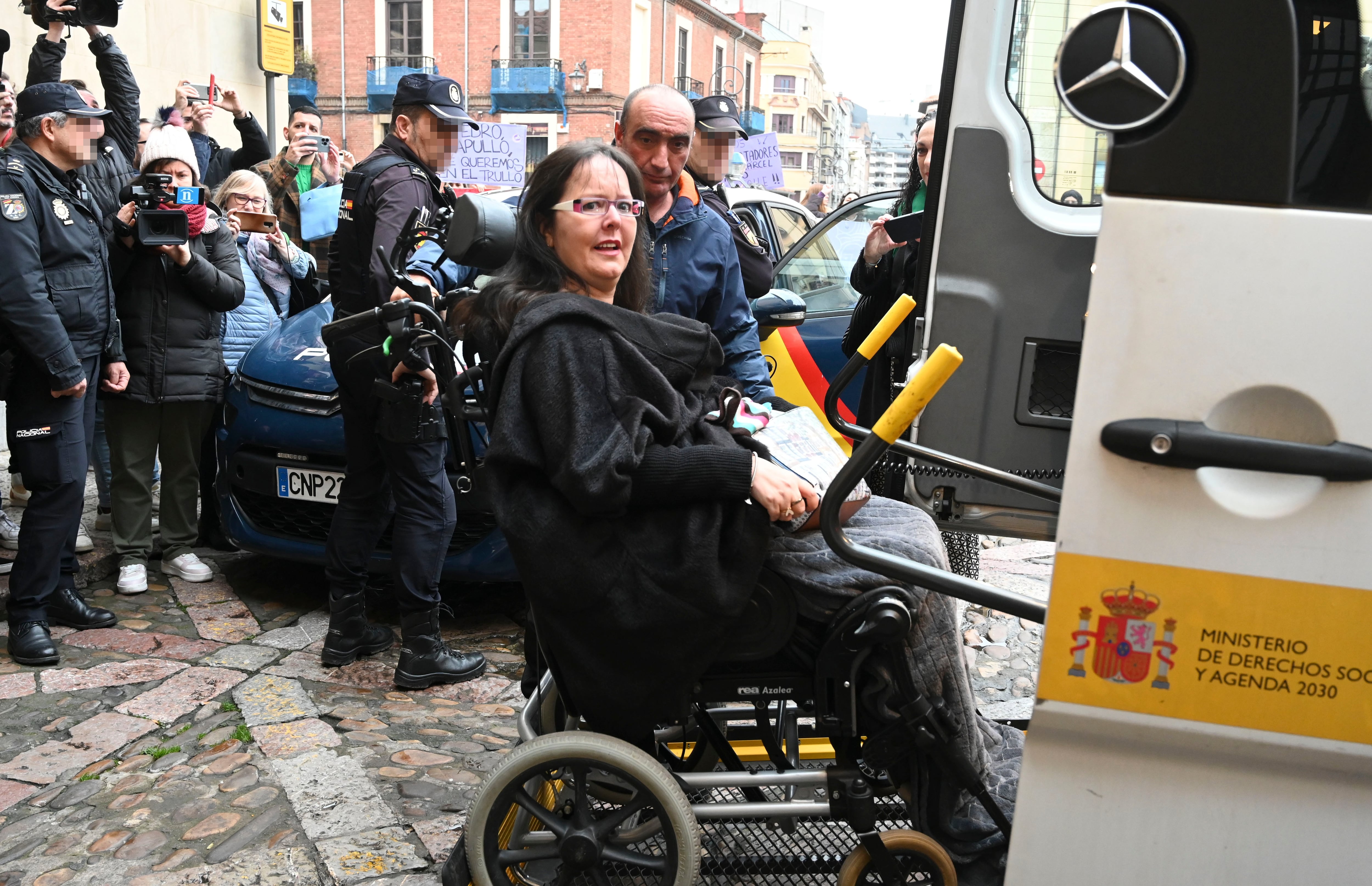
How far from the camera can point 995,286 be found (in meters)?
3.62

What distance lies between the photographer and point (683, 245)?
11.0ft

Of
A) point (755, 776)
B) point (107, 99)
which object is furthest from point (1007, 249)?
point (107, 99)

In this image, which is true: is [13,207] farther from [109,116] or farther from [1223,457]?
[1223,457]

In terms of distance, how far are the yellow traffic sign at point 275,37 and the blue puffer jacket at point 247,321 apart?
3640mm

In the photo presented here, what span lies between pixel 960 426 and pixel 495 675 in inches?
75.0

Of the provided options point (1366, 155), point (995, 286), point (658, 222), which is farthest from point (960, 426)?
point (1366, 155)

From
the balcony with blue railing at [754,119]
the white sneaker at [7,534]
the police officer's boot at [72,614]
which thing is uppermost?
the balcony with blue railing at [754,119]

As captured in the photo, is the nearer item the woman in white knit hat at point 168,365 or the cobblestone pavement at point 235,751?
the cobblestone pavement at point 235,751

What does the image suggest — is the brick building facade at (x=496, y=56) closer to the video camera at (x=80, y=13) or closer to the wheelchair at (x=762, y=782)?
the video camera at (x=80, y=13)

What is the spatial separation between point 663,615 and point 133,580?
364 centimetres

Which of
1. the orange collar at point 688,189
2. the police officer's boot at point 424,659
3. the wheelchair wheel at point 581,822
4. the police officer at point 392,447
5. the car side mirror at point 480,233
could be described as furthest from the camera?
the police officer's boot at point 424,659

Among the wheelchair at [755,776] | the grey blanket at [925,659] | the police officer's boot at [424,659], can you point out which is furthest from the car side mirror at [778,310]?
the grey blanket at [925,659]

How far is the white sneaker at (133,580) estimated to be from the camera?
498 cm

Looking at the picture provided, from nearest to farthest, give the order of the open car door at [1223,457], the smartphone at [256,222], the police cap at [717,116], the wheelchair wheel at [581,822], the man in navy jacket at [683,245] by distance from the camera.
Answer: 1. the open car door at [1223,457]
2. the wheelchair wheel at [581,822]
3. the man in navy jacket at [683,245]
4. the police cap at [717,116]
5. the smartphone at [256,222]
